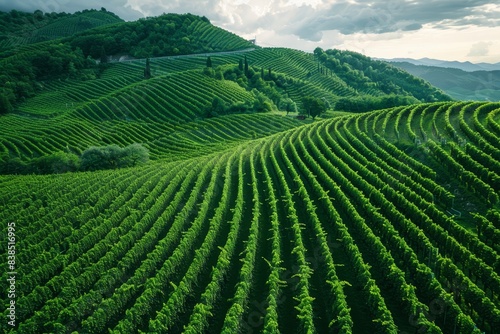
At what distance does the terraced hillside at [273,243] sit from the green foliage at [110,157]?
12.0m

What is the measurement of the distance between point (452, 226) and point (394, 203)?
7516mm

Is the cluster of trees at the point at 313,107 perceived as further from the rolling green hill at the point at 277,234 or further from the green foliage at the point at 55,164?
the green foliage at the point at 55,164

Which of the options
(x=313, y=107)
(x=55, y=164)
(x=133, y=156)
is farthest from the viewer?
(x=313, y=107)

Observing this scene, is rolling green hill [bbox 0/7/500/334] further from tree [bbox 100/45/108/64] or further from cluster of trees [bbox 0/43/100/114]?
tree [bbox 100/45/108/64]

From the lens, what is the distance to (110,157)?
66250mm

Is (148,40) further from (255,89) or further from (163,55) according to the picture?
(255,89)

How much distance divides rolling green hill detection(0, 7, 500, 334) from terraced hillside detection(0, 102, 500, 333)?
0.14m

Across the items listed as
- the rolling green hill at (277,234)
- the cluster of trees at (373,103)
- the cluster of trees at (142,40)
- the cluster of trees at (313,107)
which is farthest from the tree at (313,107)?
the cluster of trees at (142,40)

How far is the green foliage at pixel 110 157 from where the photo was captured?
213 ft

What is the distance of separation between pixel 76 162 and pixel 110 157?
19.3 ft

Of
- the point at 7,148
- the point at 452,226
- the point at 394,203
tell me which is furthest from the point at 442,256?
the point at 7,148

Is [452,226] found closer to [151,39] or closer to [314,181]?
[314,181]

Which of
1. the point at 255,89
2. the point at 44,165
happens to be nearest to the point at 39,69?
the point at 255,89

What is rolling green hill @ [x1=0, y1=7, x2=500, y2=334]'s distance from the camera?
79.9 ft
